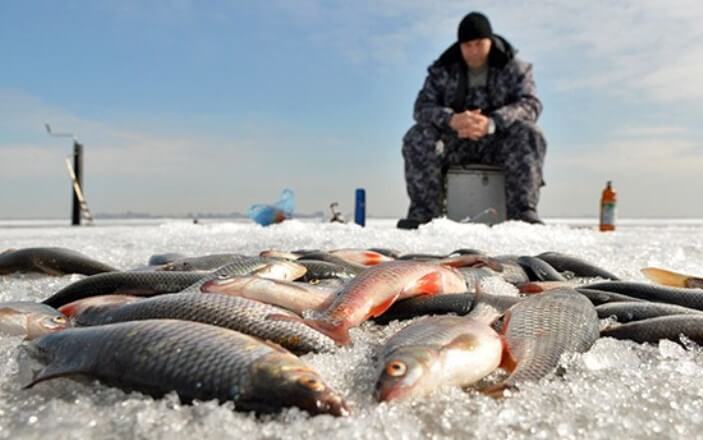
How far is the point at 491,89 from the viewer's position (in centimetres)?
789

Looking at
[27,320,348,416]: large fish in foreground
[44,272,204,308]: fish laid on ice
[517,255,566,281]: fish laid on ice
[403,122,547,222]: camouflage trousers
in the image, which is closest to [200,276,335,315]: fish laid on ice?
[44,272,204,308]: fish laid on ice

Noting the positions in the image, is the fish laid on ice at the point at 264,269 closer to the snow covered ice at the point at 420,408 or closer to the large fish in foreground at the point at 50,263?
the snow covered ice at the point at 420,408

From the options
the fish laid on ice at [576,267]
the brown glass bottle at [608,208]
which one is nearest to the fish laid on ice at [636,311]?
the fish laid on ice at [576,267]

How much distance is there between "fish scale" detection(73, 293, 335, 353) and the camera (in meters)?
1.63

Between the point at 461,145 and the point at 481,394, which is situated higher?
the point at 461,145

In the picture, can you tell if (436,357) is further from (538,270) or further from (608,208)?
(608,208)

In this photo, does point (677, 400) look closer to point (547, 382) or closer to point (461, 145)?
point (547, 382)

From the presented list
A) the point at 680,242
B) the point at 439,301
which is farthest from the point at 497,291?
the point at 680,242

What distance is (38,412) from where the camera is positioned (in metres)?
1.31

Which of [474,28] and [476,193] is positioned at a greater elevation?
[474,28]

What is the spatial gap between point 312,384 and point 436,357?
1.03 ft

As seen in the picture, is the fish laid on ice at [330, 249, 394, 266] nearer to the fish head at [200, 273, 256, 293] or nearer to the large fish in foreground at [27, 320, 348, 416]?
the fish head at [200, 273, 256, 293]

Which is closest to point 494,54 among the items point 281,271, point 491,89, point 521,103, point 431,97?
point 491,89

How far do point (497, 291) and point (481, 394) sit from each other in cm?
115
